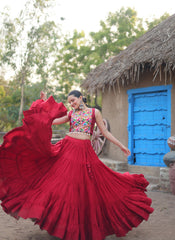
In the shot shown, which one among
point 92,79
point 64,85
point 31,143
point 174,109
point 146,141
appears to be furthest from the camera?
point 64,85

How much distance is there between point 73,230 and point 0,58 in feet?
50.7

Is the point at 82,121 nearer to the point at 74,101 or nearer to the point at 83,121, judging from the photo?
the point at 83,121

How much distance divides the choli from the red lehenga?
0.41 ft

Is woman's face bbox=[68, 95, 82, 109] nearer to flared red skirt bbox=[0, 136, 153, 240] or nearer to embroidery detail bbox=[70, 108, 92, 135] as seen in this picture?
embroidery detail bbox=[70, 108, 92, 135]

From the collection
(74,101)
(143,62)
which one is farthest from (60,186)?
(143,62)

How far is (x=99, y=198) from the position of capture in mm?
2986

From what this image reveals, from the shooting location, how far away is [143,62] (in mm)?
6957

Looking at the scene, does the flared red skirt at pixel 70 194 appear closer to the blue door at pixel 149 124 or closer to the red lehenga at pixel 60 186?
the red lehenga at pixel 60 186

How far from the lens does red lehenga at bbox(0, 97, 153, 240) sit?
2779 mm

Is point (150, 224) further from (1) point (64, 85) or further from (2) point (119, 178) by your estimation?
(1) point (64, 85)

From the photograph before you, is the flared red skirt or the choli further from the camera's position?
the choli

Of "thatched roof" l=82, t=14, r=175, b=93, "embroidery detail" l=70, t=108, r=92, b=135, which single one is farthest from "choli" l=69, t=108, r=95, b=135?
"thatched roof" l=82, t=14, r=175, b=93

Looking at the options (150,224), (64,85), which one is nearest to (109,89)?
(150,224)

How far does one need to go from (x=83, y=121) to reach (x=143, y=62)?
420cm
